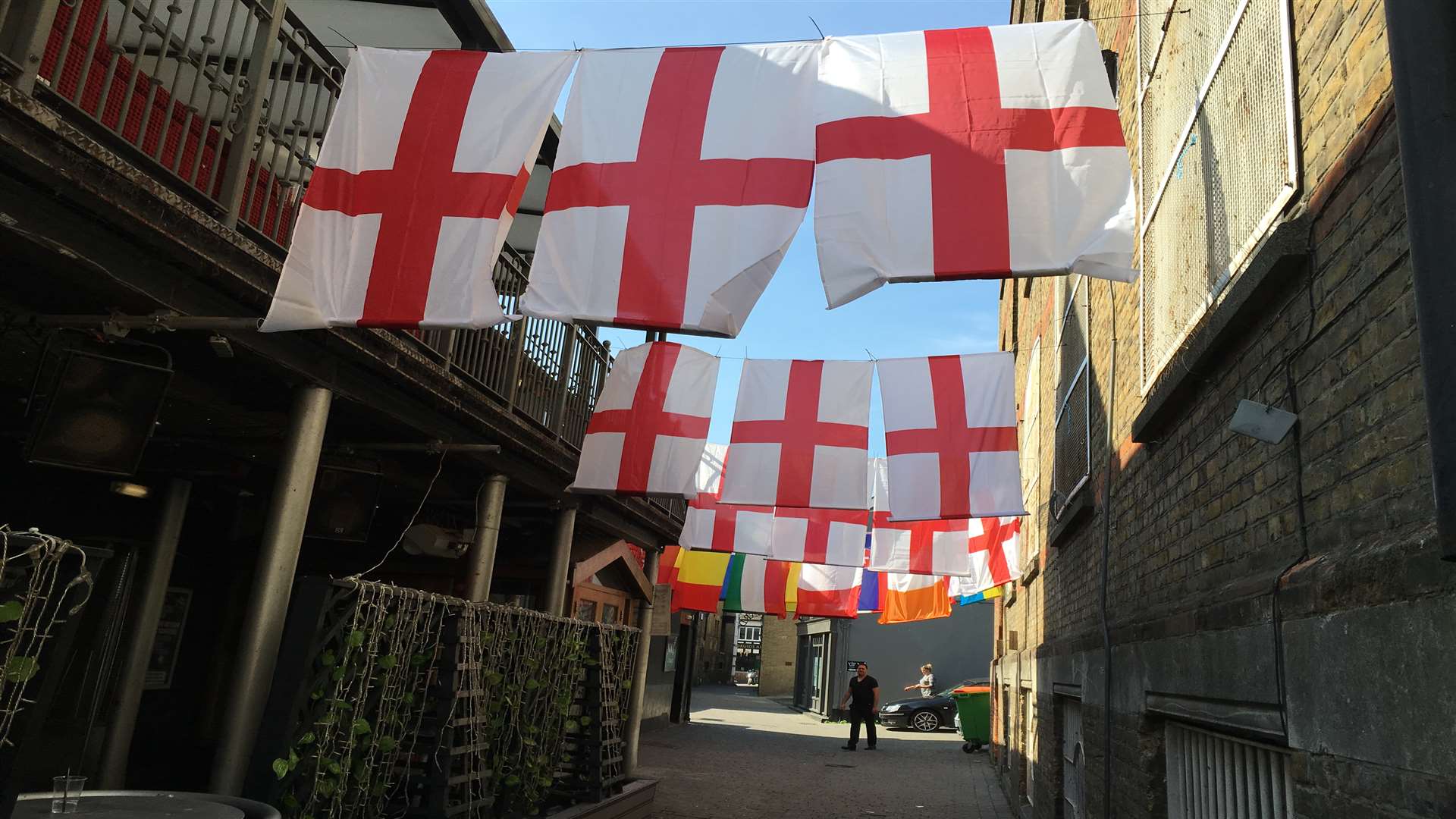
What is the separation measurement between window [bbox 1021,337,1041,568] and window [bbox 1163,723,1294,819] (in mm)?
6035

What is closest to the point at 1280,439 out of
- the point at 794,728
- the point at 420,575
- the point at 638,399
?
the point at 638,399

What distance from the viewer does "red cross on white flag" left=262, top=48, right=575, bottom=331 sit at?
4574 mm

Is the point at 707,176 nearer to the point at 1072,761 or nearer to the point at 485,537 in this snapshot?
the point at 485,537

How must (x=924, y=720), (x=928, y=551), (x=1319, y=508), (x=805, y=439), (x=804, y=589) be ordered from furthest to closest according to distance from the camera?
(x=924, y=720), (x=804, y=589), (x=928, y=551), (x=805, y=439), (x=1319, y=508)

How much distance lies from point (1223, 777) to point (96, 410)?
17.8 feet

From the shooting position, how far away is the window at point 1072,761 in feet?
21.6

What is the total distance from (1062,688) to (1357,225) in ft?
17.8

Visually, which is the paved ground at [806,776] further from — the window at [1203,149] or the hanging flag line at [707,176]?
the window at [1203,149]

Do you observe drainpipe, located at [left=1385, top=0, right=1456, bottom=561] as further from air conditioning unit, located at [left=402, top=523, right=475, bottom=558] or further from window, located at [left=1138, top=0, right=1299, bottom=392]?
air conditioning unit, located at [left=402, top=523, right=475, bottom=558]

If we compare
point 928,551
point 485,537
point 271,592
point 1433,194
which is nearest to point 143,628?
point 485,537

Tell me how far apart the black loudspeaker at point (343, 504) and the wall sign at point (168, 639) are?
3021 millimetres

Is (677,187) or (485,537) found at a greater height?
(677,187)

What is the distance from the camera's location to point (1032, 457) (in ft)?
37.7

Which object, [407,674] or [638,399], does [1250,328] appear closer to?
[407,674]
